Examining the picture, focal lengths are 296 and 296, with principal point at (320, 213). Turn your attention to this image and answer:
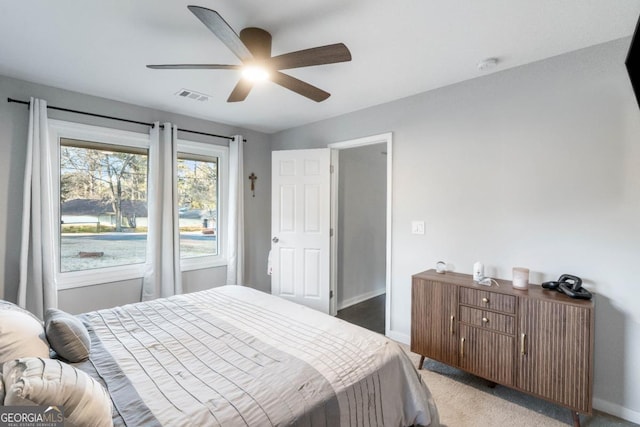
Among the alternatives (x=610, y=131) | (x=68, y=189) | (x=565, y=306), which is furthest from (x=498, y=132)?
(x=68, y=189)

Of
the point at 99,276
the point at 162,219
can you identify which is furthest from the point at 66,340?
the point at 162,219

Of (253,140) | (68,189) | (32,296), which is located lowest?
(32,296)

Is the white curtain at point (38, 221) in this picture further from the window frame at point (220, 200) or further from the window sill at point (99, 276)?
the window frame at point (220, 200)

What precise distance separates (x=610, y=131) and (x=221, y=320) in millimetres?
2811

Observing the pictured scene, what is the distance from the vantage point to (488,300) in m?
2.11

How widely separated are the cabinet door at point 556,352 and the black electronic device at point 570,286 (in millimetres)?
128

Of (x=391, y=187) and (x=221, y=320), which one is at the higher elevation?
(x=391, y=187)

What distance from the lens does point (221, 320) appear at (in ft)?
6.13

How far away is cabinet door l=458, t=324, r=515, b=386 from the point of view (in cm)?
201

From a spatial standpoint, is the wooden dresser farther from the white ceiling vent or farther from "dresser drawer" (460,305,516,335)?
the white ceiling vent

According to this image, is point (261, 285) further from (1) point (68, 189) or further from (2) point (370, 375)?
(2) point (370, 375)

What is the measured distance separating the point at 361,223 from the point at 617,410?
302 centimetres

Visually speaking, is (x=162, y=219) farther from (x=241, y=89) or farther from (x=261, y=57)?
(x=261, y=57)

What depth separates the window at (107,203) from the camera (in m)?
2.87
